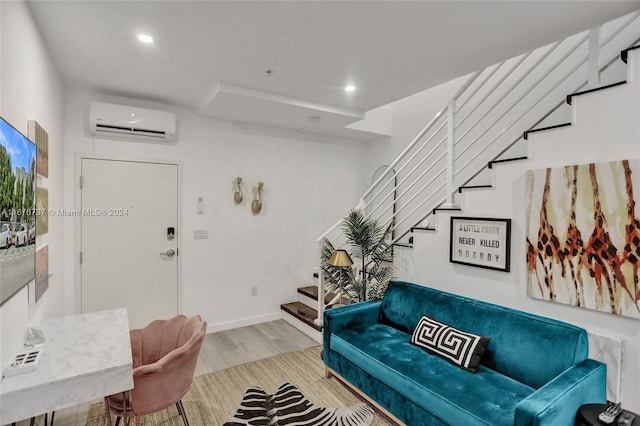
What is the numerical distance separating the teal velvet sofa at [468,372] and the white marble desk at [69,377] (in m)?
1.56

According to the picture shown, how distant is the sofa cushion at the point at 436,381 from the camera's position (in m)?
1.78

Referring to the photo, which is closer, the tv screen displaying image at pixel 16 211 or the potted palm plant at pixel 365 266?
the tv screen displaying image at pixel 16 211

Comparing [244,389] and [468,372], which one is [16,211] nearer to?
[244,389]

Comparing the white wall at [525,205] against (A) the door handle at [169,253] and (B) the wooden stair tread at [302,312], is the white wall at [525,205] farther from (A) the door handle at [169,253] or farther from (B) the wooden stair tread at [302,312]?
(A) the door handle at [169,253]

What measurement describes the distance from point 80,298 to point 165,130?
1864 mm

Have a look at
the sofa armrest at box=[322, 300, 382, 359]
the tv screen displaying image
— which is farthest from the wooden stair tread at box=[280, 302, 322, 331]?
the tv screen displaying image

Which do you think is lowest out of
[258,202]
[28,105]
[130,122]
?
[258,202]

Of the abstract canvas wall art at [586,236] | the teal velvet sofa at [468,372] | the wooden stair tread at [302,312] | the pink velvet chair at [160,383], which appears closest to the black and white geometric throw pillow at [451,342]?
the teal velvet sofa at [468,372]

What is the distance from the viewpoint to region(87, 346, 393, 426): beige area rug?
2.34 meters

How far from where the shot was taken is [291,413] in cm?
239

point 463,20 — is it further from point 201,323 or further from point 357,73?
point 201,323

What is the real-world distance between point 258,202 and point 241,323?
1.52m

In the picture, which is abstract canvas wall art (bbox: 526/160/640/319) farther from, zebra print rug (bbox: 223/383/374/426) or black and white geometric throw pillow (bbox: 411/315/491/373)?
zebra print rug (bbox: 223/383/374/426)

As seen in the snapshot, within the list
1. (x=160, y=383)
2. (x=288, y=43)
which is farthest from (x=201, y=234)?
(x=288, y=43)
